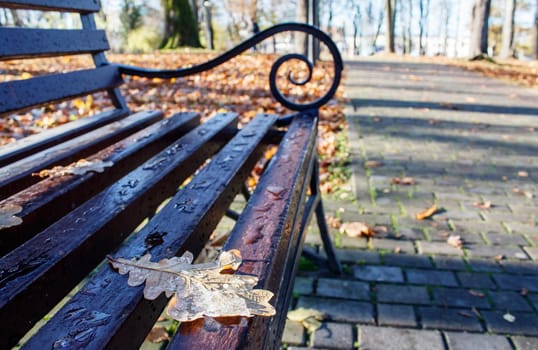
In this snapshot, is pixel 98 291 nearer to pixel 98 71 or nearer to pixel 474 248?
pixel 98 71

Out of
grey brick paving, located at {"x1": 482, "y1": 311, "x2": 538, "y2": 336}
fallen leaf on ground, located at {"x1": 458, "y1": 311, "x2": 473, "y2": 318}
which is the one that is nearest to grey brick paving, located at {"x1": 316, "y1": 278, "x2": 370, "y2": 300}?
fallen leaf on ground, located at {"x1": 458, "y1": 311, "x2": 473, "y2": 318}

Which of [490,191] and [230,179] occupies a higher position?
[230,179]

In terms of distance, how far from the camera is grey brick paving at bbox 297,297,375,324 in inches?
70.4

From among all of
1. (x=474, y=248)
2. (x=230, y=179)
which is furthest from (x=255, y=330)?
(x=474, y=248)

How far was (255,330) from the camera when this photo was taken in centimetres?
62

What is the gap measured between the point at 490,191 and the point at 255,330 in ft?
9.21

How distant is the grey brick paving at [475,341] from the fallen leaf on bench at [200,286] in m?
1.21

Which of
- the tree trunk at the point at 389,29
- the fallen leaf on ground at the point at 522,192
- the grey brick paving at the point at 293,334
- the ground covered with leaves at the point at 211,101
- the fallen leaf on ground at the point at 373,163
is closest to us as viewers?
the grey brick paving at the point at 293,334

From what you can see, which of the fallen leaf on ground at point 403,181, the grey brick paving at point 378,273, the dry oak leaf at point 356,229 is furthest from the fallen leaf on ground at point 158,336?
the fallen leaf on ground at point 403,181

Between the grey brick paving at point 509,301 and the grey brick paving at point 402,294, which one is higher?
the grey brick paving at point 402,294

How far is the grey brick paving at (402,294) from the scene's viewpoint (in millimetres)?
1902

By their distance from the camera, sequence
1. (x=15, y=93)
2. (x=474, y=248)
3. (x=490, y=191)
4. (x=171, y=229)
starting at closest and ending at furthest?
(x=171, y=229) < (x=15, y=93) < (x=474, y=248) < (x=490, y=191)

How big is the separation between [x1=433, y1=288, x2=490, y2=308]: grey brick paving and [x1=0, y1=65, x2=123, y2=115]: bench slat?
1.67m

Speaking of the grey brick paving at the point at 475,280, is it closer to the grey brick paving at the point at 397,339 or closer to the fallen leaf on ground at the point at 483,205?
the grey brick paving at the point at 397,339
